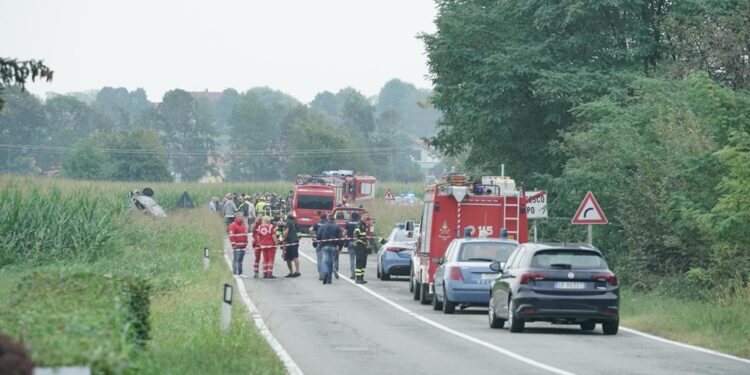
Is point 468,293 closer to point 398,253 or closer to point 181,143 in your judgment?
point 398,253

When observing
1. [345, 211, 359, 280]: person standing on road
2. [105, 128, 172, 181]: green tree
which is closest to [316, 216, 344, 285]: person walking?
[345, 211, 359, 280]: person standing on road

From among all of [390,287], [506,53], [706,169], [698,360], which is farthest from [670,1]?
[698,360]

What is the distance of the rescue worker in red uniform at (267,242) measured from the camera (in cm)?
3931

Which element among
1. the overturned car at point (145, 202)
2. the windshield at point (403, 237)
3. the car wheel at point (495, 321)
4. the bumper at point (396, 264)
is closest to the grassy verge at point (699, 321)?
the car wheel at point (495, 321)

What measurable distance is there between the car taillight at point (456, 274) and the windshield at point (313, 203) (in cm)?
4096

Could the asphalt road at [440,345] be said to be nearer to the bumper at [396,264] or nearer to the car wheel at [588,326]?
the car wheel at [588,326]

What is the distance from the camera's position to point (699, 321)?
933 inches

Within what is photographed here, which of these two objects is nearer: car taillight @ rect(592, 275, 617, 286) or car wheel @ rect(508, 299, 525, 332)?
car taillight @ rect(592, 275, 617, 286)

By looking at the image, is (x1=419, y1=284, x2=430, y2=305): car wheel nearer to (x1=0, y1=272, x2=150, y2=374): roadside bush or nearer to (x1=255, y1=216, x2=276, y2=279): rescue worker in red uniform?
(x1=255, y1=216, x2=276, y2=279): rescue worker in red uniform

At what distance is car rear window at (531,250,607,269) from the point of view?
2356 centimetres

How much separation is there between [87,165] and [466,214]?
87239mm

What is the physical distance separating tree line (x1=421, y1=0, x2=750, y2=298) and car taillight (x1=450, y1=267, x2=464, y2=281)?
14.6ft

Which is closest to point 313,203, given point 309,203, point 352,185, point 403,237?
point 309,203

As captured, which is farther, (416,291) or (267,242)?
(267,242)
